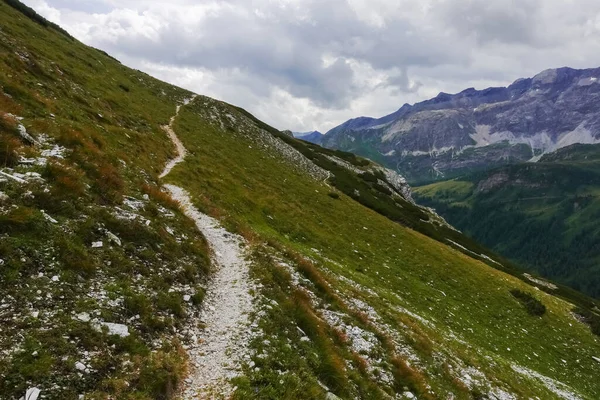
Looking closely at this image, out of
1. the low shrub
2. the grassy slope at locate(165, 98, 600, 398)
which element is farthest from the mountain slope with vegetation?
the low shrub

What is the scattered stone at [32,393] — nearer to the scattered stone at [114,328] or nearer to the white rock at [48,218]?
the scattered stone at [114,328]

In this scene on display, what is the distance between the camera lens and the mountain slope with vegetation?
9789 mm

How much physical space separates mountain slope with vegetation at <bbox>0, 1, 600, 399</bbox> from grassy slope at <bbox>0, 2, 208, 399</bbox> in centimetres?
5

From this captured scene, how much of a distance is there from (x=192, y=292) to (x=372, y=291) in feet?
50.4

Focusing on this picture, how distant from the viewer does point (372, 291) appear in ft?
86.4

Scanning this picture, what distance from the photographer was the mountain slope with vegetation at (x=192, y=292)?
9789mm

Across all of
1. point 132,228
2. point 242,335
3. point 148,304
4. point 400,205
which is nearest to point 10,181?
point 132,228

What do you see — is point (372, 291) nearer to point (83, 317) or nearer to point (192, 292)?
point (192, 292)

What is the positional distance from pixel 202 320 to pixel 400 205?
76.2m

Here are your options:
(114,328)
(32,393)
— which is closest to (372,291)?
(114,328)

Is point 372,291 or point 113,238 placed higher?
point 113,238

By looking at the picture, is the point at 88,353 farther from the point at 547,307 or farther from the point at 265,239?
the point at 547,307

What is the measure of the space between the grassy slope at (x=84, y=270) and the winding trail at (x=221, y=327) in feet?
2.17

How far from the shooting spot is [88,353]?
922 cm
